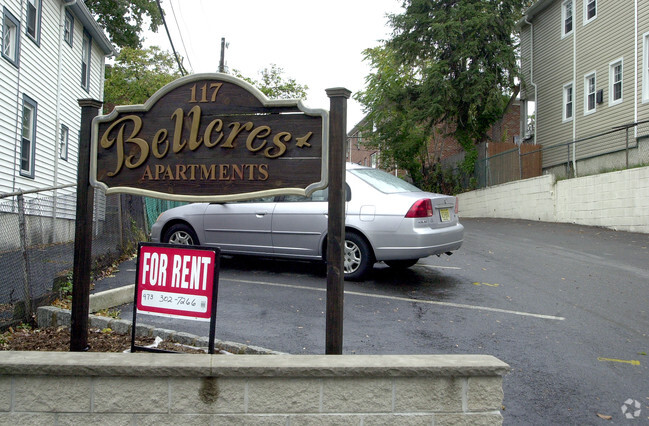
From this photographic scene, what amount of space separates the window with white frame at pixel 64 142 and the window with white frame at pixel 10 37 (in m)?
3.97

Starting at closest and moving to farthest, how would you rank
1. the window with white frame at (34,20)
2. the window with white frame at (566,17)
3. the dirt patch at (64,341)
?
the dirt patch at (64,341), the window with white frame at (34,20), the window with white frame at (566,17)

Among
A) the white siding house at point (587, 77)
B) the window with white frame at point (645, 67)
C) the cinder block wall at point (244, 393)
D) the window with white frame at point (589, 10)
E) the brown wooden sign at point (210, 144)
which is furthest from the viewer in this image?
the window with white frame at point (589, 10)

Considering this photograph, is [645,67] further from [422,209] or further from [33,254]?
[33,254]

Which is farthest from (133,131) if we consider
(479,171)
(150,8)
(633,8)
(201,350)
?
(150,8)

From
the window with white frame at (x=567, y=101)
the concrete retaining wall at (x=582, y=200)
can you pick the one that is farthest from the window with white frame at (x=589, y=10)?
the concrete retaining wall at (x=582, y=200)

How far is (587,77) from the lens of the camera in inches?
784

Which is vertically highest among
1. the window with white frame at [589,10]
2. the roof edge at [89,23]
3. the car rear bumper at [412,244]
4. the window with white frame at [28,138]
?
the window with white frame at [589,10]

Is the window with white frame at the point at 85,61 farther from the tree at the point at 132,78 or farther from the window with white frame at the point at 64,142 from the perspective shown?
the tree at the point at 132,78

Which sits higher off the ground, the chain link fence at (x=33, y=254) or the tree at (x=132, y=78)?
the tree at (x=132, y=78)

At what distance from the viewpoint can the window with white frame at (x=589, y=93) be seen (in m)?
19.6

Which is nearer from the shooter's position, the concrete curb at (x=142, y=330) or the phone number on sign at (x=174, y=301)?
the phone number on sign at (x=174, y=301)

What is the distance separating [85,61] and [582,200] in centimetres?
1746

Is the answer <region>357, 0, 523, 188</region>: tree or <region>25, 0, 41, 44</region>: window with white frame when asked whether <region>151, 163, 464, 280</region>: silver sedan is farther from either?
<region>357, 0, 523, 188</region>: tree

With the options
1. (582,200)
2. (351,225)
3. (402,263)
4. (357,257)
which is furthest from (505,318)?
(582,200)
